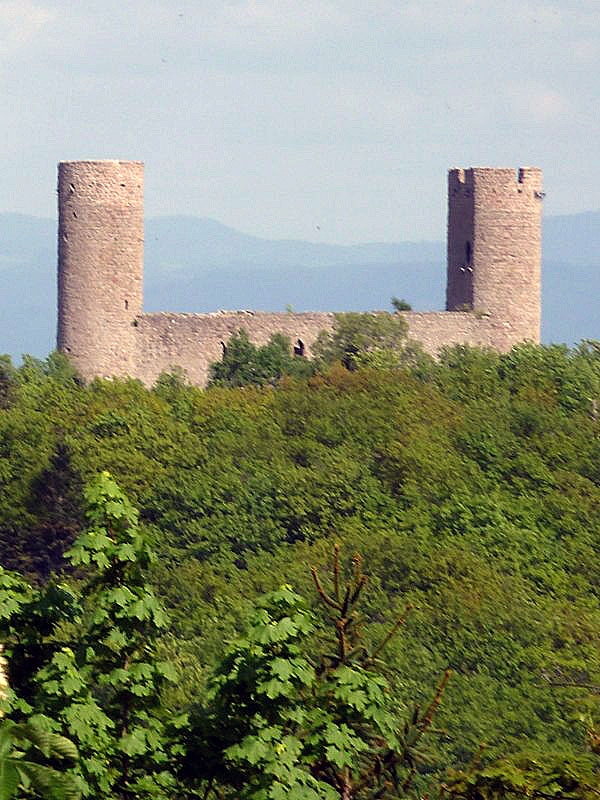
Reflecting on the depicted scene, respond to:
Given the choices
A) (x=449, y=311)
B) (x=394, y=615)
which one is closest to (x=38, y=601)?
(x=394, y=615)

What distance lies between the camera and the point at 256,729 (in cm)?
1500

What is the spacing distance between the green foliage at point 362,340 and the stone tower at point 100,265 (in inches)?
133

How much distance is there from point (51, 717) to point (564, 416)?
25.7m

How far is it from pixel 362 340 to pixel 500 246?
10.7ft

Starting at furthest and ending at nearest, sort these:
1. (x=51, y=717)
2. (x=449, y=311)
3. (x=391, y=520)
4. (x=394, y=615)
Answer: (x=449, y=311) → (x=391, y=520) → (x=394, y=615) → (x=51, y=717)

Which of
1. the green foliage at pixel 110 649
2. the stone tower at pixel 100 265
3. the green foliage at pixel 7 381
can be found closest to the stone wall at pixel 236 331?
the stone tower at pixel 100 265

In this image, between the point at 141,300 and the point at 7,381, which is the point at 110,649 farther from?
the point at 7,381

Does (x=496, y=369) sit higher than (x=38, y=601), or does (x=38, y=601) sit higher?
(x=496, y=369)

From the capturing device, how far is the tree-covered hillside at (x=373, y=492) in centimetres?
3092

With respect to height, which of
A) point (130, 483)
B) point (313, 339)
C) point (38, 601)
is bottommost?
point (38, 601)

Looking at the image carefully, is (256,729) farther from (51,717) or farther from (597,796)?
(597,796)

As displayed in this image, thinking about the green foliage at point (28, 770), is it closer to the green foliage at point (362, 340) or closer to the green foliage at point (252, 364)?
the green foliage at point (252, 364)

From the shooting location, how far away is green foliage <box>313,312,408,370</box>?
1625 inches

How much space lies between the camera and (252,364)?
40969mm
